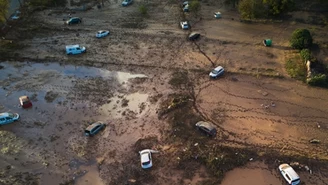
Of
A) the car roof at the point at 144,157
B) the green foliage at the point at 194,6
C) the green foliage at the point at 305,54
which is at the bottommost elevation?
the car roof at the point at 144,157

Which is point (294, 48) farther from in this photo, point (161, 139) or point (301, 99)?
point (161, 139)

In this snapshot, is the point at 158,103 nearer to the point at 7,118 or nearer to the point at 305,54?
the point at 7,118

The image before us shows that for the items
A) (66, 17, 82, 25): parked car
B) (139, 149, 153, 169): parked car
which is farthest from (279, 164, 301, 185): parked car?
(66, 17, 82, 25): parked car

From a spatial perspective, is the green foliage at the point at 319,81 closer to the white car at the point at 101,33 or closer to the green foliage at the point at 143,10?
the green foliage at the point at 143,10

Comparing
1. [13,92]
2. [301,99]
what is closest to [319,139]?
[301,99]

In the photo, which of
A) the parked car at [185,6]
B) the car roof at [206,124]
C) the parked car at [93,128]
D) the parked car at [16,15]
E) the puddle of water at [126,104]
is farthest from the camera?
the parked car at [185,6]

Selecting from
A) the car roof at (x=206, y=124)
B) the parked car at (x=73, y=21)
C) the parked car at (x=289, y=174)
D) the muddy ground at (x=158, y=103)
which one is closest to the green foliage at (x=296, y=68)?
the muddy ground at (x=158, y=103)
